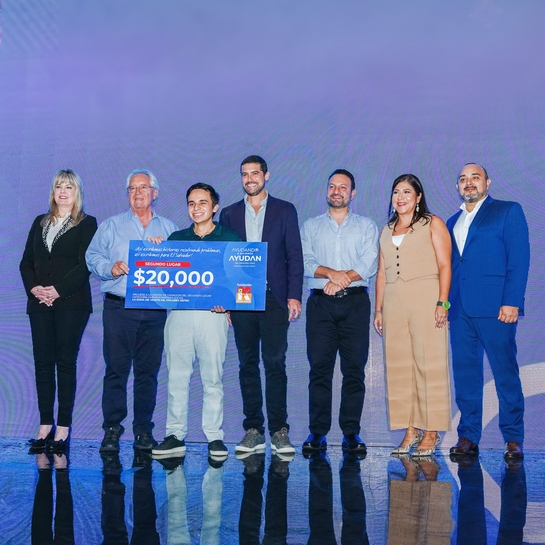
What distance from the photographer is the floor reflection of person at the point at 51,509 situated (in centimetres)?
249

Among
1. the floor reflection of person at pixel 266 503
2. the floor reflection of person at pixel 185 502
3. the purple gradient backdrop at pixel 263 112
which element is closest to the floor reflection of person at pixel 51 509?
the floor reflection of person at pixel 185 502

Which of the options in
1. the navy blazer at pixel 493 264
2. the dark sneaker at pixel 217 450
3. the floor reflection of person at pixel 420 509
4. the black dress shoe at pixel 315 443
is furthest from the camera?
the black dress shoe at pixel 315 443

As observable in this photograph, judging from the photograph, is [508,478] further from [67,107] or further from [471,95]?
[67,107]

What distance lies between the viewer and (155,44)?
17.1 ft

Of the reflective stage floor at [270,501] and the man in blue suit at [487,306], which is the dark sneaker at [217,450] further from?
the man in blue suit at [487,306]

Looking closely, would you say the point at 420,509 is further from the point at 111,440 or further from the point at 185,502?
the point at 111,440

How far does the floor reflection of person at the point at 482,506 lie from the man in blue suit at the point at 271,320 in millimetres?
1106

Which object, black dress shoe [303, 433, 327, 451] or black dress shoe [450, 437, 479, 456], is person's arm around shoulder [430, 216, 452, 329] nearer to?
black dress shoe [450, 437, 479, 456]

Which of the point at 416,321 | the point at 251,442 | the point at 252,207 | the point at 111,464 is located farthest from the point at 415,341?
the point at 111,464

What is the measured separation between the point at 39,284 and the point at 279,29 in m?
2.38

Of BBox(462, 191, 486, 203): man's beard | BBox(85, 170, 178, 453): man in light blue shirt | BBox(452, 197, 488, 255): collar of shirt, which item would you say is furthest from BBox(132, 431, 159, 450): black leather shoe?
BBox(462, 191, 486, 203): man's beard

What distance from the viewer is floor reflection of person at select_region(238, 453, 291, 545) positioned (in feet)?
8.29

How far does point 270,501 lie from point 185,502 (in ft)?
1.14

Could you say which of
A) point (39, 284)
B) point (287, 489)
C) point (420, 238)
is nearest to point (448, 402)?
point (420, 238)
